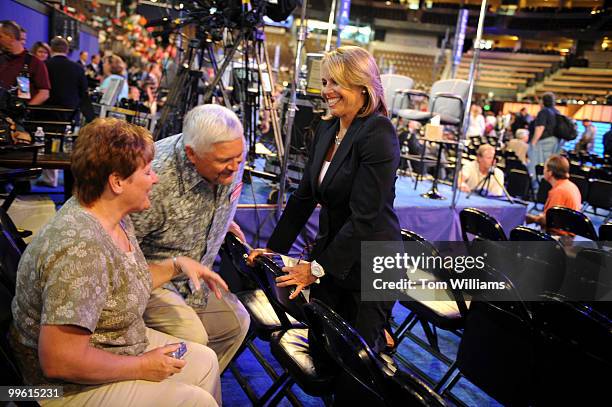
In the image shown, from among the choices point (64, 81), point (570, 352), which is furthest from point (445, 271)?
point (64, 81)

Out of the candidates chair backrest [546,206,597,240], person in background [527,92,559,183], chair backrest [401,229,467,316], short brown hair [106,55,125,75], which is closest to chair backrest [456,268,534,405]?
chair backrest [401,229,467,316]

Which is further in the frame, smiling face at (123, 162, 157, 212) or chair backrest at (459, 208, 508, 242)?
chair backrest at (459, 208, 508, 242)

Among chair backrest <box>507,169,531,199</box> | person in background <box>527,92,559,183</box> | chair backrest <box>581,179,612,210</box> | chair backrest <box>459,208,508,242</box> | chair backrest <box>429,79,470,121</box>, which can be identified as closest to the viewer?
chair backrest <box>459,208,508,242</box>

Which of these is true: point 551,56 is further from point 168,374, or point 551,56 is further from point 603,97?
point 168,374

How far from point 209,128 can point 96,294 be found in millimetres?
798

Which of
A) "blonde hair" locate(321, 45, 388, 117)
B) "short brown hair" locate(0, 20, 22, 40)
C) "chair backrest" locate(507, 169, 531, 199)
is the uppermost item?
Result: "short brown hair" locate(0, 20, 22, 40)

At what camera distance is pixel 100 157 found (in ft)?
4.57

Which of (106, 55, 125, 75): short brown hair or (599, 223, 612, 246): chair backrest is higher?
(106, 55, 125, 75): short brown hair

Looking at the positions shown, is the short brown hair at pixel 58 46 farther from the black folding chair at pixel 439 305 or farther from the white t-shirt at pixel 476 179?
the white t-shirt at pixel 476 179

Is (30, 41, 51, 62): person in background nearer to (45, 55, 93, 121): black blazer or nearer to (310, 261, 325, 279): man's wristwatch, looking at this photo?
(45, 55, 93, 121): black blazer

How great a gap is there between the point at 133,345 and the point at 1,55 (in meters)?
4.24

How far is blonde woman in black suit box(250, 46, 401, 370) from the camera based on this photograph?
76.8 inches

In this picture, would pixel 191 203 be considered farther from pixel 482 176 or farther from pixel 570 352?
pixel 482 176

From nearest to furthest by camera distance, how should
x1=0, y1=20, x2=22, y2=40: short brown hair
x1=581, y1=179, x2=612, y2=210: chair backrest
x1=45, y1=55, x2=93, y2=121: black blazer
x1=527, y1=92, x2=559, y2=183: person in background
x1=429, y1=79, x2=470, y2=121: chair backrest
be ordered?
x1=0, y1=20, x2=22, y2=40: short brown hair < x1=45, y1=55, x2=93, y2=121: black blazer < x1=429, y1=79, x2=470, y2=121: chair backrest < x1=581, y1=179, x2=612, y2=210: chair backrest < x1=527, y1=92, x2=559, y2=183: person in background
